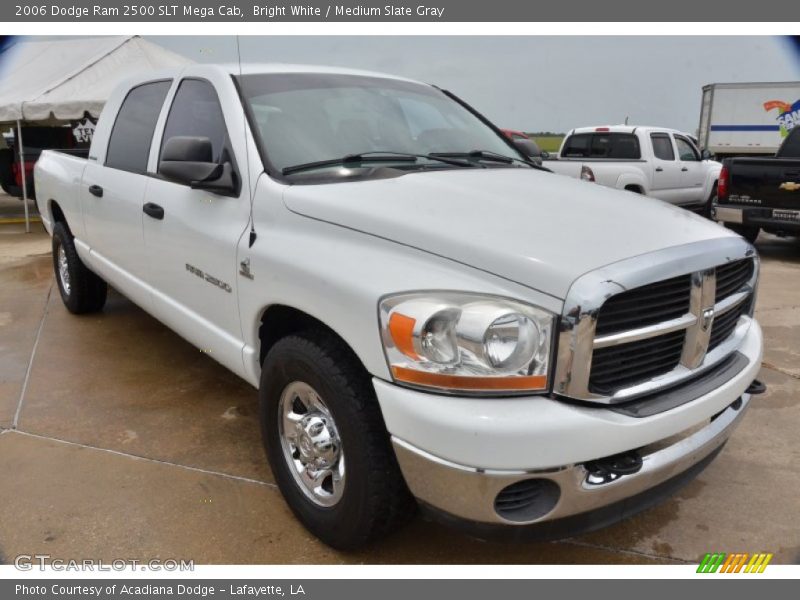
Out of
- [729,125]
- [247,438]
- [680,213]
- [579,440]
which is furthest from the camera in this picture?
[729,125]

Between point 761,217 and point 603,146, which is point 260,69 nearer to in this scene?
point 761,217

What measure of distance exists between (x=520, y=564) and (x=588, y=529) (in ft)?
1.63

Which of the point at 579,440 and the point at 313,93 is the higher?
the point at 313,93

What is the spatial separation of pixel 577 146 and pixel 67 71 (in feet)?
29.6

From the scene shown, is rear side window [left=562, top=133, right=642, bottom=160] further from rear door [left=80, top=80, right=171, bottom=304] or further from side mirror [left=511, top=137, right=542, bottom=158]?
rear door [left=80, top=80, right=171, bottom=304]

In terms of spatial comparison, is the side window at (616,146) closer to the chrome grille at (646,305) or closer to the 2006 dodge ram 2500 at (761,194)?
the 2006 dodge ram 2500 at (761,194)

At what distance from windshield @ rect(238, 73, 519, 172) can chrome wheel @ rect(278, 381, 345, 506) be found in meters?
0.96

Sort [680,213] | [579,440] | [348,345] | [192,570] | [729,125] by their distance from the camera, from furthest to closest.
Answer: [729,125]
[680,213]
[192,570]
[348,345]
[579,440]

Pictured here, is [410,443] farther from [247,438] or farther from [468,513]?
[247,438]

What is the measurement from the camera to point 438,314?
1932 mm

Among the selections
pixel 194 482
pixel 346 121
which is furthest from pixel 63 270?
pixel 346 121

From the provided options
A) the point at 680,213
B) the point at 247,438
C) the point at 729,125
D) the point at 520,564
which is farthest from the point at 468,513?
the point at 729,125

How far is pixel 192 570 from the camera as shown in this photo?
241 cm

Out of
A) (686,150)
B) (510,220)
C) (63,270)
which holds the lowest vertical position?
(63,270)
